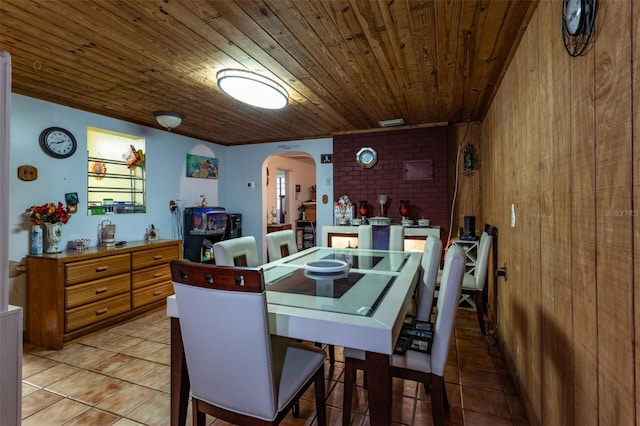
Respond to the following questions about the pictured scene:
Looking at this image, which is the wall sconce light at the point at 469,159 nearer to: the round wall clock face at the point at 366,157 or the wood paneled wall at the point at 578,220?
the round wall clock face at the point at 366,157

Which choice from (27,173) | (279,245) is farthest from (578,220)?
(27,173)

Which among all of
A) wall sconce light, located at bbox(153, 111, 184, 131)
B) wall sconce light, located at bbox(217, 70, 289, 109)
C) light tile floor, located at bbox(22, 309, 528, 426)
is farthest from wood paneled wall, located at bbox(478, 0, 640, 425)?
wall sconce light, located at bbox(153, 111, 184, 131)

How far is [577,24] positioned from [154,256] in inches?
152

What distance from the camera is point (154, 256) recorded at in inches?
140

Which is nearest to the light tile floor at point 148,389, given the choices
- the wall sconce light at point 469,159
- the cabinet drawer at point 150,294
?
the cabinet drawer at point 150,294

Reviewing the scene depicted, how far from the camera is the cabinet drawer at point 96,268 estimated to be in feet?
9.05

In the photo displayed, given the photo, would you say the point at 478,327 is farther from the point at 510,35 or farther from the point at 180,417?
the point at 180,417

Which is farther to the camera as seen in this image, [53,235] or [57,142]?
[57,142]

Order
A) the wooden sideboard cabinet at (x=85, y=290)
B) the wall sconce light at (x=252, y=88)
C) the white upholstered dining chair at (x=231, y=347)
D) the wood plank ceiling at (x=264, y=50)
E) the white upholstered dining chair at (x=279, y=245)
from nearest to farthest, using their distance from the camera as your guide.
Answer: the white upholstered dining chair at (x=231, y=347) < the wood plank ceiling at (x=264, y=50) < the wall sconce light at (x=252, y=88) < the wooden sideboard cabinet at (x=85, y=290) < the white upholstered dining chair at (x=279, y=245)

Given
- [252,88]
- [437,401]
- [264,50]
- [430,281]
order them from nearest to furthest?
[437,401] < [430,281] < [264,50] < [252,88]

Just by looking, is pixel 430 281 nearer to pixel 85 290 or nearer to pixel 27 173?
pixel 85 290

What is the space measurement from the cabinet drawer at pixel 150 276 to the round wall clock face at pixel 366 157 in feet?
9.39

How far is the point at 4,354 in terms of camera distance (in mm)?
1083

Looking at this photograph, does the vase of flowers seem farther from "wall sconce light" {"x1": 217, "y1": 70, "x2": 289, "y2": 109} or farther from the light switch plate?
"wall sconce light" {"x1": 217, "y1": 70, "x2": 289, "y2": 109}
